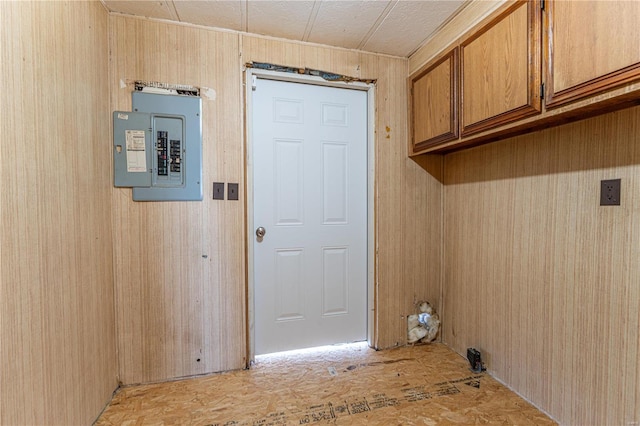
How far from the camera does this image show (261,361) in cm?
209

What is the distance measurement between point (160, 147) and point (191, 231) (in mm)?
551

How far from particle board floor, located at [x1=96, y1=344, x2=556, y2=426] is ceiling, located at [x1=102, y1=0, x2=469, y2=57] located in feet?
7.37

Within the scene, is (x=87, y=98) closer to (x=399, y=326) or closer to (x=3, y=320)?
(x=3, y=320)

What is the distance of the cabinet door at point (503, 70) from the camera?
1301mm

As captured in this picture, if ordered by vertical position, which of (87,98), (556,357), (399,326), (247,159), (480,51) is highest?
(480,51)

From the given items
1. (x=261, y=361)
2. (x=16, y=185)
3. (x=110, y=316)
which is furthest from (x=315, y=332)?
(x=16, y=185)

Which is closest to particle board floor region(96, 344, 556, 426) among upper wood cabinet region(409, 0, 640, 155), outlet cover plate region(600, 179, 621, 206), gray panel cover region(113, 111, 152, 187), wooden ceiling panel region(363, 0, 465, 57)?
outlet cover plate region(600, 179, 621, 206)

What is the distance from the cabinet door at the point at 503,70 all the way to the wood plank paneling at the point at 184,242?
4.65 feet

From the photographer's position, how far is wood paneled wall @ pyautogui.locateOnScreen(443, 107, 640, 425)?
125cm

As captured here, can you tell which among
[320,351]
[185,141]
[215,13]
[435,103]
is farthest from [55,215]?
[435,103]

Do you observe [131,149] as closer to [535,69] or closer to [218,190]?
[218,190]

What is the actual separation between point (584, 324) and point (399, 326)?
1.17 meters

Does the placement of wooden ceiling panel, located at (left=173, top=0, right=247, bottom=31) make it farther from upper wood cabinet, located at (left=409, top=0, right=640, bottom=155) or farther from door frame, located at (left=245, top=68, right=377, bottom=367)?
upper wood cabinet, located at (left=409, top=0, right=640, bottom=155)

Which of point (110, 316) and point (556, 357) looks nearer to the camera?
point (556, 357)
